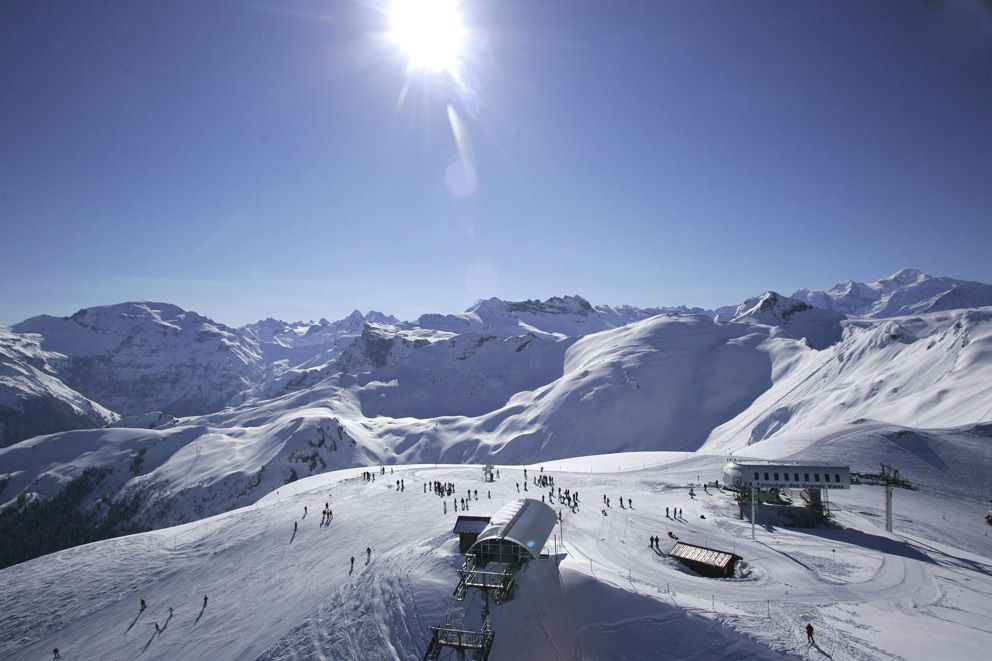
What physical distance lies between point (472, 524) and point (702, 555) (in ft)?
52.5

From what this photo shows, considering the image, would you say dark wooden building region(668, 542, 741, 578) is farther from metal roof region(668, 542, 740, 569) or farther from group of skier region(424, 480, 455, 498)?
group of skier region(424, 480, 455, 498)

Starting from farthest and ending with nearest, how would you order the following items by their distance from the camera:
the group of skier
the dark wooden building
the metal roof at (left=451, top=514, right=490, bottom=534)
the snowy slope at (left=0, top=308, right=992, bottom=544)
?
the snowy slope at (left=0, top=308, right=992, bottom=544) → the group of skier → the metal roof at (left=451, top=514, right=490, bottom=534) → the dark wooden building

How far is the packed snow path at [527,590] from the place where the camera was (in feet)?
81.9

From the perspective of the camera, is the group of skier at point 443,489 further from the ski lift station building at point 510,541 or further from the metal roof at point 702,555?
the metal roof at point 702,555

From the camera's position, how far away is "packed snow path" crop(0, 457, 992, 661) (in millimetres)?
24969

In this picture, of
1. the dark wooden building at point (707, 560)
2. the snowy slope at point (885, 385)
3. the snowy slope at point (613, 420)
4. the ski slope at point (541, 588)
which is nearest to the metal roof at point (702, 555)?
the dark wooden building at point (707, 560)

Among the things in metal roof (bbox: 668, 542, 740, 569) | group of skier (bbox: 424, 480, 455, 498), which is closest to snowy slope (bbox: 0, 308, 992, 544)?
group of skier (bbox: 424, 480, 455, 498)

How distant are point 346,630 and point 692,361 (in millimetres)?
152517

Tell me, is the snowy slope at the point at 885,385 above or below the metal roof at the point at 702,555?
above

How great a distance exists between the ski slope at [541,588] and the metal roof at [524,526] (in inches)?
74.2

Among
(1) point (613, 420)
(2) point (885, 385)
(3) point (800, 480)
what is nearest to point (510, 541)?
(3) point (800, 480)

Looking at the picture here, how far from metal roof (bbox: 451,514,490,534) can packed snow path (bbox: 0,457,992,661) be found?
60.6 inches

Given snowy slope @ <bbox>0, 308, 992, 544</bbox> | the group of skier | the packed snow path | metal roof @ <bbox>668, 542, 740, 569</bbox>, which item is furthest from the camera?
snowy slope @ <bbox>0, 308, 992, 544</bbox>

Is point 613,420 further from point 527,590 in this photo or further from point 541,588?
point 527,590
